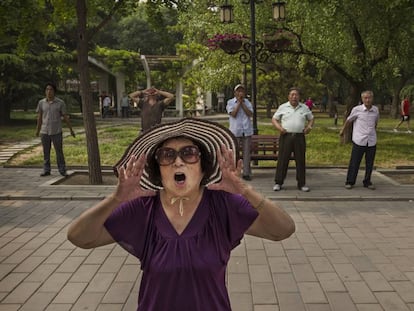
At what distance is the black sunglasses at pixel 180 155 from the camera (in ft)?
7.27

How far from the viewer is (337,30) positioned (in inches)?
539

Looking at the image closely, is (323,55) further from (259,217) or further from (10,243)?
(259,217)

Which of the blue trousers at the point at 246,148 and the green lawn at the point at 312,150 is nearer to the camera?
the blue trousers at the point at 246,148

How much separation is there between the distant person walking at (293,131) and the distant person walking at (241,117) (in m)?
0.94

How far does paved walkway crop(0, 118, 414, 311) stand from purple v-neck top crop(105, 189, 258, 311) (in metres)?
2.20

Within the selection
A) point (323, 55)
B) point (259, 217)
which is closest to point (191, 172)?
point (259, 217)

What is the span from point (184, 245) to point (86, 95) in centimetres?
797

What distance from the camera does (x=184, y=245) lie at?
204 cm

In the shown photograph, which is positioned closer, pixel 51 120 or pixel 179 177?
pixel 179 177

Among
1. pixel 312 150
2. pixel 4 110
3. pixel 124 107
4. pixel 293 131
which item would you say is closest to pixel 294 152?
pixel 293 131

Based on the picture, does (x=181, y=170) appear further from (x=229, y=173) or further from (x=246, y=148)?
(x=246, y=148)

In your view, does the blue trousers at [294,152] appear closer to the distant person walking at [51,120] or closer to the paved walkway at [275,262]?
the paved walkway at [275,262]

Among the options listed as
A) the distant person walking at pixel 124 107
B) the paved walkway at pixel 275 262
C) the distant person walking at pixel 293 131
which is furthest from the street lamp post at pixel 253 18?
the distant person walking at pixel 124 107

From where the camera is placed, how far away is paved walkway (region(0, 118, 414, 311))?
429cm
